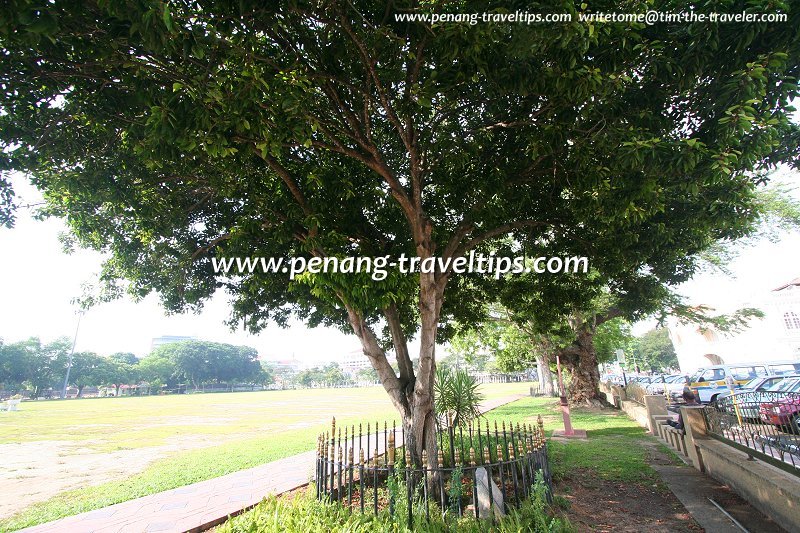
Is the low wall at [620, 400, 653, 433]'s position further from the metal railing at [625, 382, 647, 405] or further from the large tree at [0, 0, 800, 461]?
the large tree at [0, 0, 800, 461]

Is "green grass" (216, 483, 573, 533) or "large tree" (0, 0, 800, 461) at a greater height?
"large tree" (0, 0, 800, 461)

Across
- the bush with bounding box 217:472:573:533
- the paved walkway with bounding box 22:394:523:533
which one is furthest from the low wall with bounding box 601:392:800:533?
the paved walkway with bounding box 22:394:523:533

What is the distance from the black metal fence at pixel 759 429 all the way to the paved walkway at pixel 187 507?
25.6 ft

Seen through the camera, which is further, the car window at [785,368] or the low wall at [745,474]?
the car window at [785,368]

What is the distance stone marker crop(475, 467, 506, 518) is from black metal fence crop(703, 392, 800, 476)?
3756mm

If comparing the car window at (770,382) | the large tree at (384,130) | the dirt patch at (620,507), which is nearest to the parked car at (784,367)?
the car window at (770,382)

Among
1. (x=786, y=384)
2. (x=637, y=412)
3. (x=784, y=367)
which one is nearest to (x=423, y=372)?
(x=637, y=412)

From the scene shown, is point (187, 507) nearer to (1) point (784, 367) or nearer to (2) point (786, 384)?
(2) point (786, 384)

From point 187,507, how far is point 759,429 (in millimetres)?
9276

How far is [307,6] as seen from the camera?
15.7 feet

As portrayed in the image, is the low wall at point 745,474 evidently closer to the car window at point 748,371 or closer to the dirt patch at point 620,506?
the dirt patch at point 620,506

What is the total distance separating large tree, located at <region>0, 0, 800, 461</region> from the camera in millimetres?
4230

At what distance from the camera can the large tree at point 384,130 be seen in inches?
167

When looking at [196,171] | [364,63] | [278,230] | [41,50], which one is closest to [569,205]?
[364,63]
